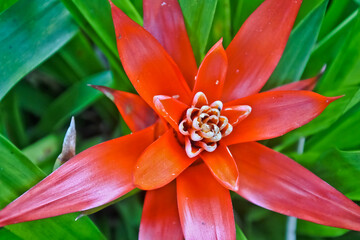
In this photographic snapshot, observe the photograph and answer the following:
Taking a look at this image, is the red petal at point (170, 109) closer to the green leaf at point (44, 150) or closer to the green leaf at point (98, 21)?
the green leaf at point (98, 21)

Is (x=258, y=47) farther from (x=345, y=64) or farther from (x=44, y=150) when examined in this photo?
(x=44, y=150)

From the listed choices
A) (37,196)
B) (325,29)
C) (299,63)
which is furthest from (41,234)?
(325,29)

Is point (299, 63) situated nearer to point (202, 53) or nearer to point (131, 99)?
point (202, 53)

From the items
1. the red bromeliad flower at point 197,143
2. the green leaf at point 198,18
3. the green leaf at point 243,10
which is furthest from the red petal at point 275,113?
the green leaf at point 243,10

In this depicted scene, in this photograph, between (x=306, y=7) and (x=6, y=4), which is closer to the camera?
(x=6, y=4)

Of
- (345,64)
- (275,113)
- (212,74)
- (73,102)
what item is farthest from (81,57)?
(345,64)

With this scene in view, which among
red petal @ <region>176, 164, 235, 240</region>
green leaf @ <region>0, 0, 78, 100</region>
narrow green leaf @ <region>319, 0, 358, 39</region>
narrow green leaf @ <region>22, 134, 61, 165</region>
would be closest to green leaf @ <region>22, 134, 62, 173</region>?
narrow green leaf @ <region>22, 134, 61, 165</region>
